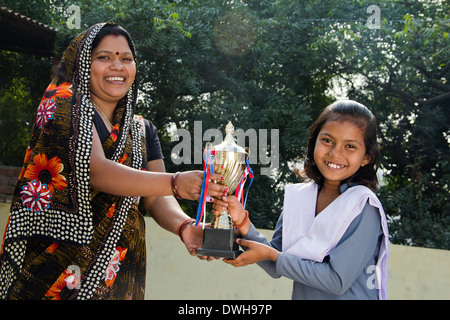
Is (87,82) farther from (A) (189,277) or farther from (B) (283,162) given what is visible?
(B) (283,162)

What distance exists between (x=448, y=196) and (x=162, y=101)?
124 inches

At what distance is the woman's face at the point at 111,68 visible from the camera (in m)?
1.87

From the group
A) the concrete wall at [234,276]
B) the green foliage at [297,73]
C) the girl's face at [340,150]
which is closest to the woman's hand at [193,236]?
the girl's face at [340,150]

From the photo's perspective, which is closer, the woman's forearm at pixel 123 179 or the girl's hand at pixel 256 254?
the woman's forearm at pixel 123 179

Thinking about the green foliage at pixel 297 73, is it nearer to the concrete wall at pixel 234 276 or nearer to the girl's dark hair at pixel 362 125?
the concrete wall at pixel 234 276

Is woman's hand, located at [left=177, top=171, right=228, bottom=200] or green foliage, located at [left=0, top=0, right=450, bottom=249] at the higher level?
green foliage, located at [left=0, top=0, right=450, bottom=249]

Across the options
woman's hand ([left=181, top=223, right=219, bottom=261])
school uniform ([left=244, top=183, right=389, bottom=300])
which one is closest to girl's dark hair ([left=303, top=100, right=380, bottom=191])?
school uniform ([left=244, top=183, right=389, bottom=300])

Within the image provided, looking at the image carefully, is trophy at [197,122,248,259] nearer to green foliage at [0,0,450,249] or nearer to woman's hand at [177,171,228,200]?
woman's hand at [177,171,228,200]

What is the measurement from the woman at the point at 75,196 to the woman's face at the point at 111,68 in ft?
0.06

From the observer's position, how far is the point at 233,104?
4.50m

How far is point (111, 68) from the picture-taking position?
1883 millimetres

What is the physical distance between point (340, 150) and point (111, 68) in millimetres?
1002

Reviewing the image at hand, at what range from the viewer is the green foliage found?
451 cm

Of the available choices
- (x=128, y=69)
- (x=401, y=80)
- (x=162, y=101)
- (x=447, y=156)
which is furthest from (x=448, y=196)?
(x=128, y=69)
